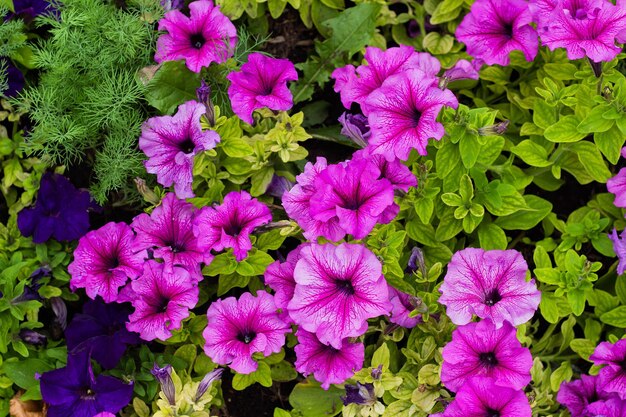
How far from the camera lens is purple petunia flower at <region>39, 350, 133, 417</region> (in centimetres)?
196

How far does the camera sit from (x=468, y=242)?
7.52 feet

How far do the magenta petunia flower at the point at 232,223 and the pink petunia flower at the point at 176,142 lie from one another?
0.11 meters

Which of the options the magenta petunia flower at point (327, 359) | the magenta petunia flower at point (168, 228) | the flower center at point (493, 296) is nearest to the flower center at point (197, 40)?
the magenta petunia flower at point (168, 228)

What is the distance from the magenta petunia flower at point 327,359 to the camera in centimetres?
185

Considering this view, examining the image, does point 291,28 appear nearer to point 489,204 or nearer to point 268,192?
point 268,192

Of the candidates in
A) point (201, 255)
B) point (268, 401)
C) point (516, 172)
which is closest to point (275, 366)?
point (268, 401)

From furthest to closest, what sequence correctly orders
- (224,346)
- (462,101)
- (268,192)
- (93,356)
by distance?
(462,101) → (268,192) → (93,356) → (224,346)

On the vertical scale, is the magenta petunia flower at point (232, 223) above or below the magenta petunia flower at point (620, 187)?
below

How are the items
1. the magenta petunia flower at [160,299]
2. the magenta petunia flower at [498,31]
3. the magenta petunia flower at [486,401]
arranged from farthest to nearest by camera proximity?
1. the magenta petunia flower at [498,31]
2. the magenta petunia flower at [160,299]
3. the magenta petunia flower at [486,401]

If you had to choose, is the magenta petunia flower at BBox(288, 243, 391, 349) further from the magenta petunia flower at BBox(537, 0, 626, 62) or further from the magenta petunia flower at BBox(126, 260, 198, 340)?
the magenta petunia flower at BBox(537, 0, 626, 62)

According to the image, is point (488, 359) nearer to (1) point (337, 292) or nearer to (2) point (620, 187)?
(1) point (337, 292)

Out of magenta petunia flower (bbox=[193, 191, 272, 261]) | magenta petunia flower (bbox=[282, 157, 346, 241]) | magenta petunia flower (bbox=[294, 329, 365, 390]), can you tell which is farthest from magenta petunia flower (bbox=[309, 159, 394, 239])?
magenta petunia flower (bbox=[294, 329, 365, 390])

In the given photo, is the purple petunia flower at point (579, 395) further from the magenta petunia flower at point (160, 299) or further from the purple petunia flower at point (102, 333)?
the purple petunia flower at point (102, 333)

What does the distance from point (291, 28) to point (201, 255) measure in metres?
1.07
